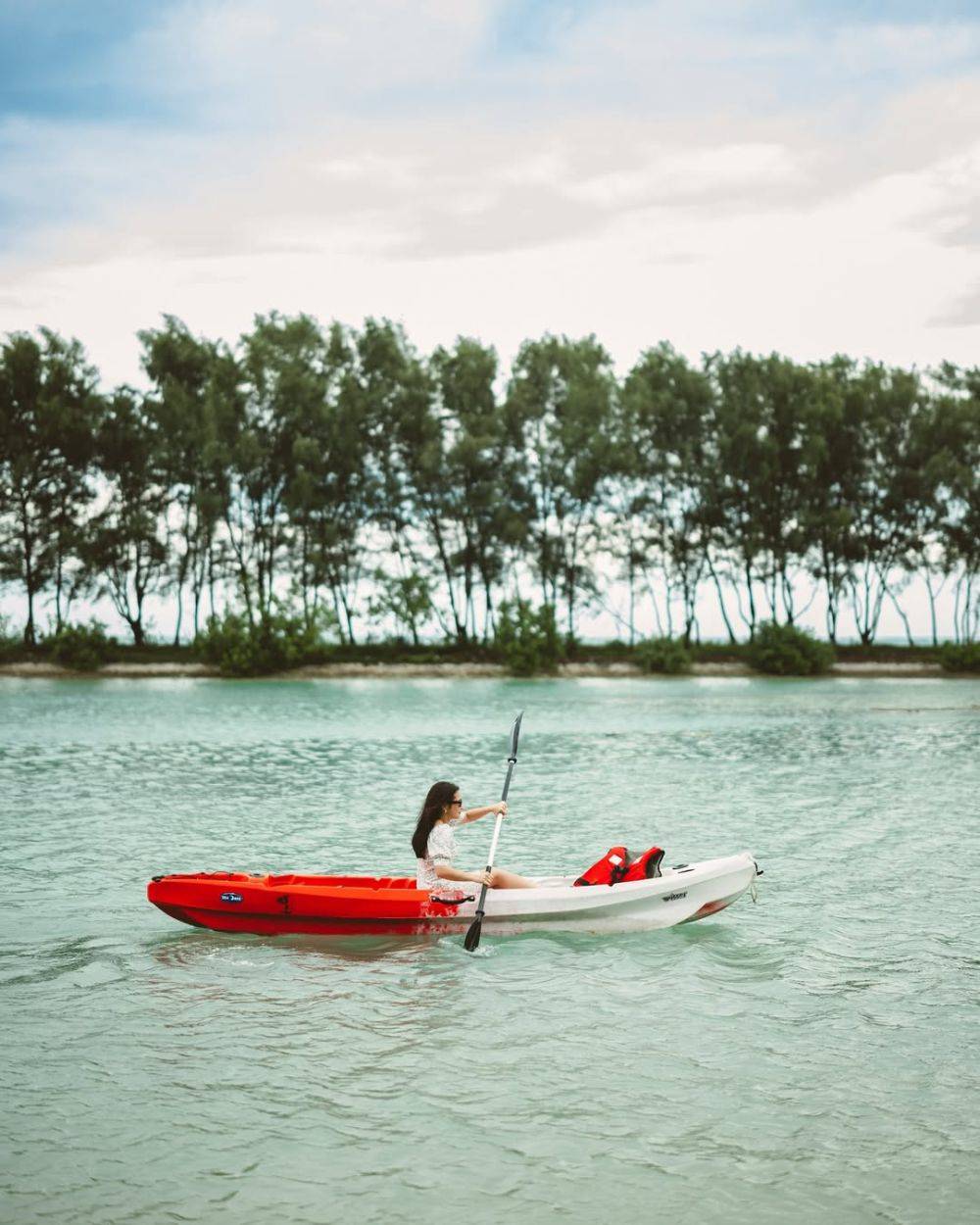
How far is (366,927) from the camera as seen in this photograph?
444 inches

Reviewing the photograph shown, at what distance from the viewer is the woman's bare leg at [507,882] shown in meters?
11.6

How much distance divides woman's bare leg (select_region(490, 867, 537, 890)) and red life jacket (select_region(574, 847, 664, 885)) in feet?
1.63

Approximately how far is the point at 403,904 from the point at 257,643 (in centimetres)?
5059

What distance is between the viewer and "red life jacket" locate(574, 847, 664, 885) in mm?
11477

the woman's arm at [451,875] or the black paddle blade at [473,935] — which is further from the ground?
the woman's arm at [451,875]

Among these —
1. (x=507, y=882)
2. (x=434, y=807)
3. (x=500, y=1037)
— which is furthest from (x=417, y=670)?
(x=500, y=1037)

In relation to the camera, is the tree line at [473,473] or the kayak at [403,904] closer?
the kayak at [403,904]

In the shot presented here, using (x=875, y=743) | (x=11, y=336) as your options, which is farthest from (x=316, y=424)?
(x=875, y=743)

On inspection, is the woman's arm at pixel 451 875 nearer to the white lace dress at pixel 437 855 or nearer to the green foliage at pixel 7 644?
the white lace dress at pixel 437 855

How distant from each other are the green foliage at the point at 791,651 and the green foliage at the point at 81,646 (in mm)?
34083

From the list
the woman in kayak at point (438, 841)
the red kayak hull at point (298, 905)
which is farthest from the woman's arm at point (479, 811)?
the red kayak hull at point (298, 905)

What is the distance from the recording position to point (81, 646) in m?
61.4

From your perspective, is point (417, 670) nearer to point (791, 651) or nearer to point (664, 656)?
point (664, 656)

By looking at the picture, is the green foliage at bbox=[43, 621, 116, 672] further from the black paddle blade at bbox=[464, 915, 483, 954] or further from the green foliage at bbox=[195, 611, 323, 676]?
the black paddle blade at bbox=[464, 915, 483, 954]
